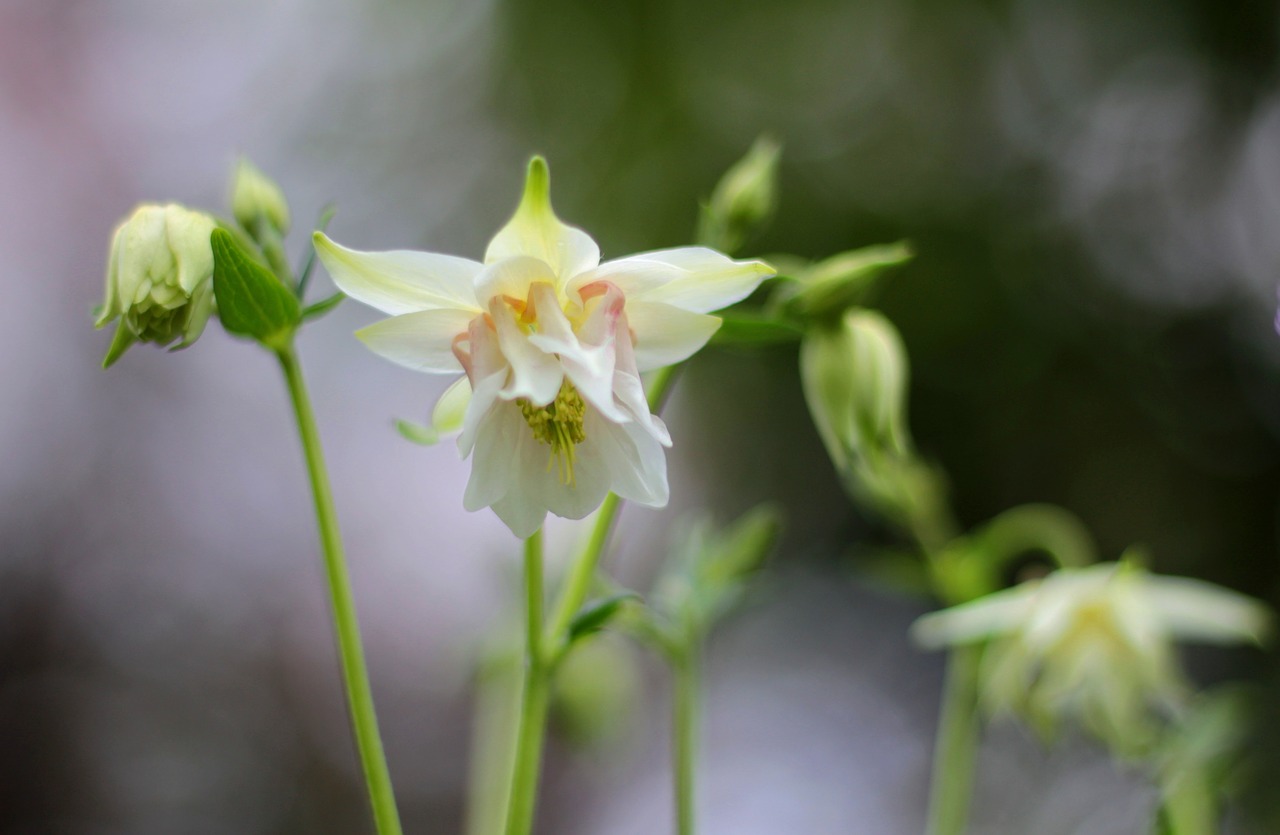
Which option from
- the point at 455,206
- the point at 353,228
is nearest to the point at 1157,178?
the point at 455,206

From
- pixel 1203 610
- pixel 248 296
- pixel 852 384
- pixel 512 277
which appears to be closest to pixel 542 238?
pixel 512 277

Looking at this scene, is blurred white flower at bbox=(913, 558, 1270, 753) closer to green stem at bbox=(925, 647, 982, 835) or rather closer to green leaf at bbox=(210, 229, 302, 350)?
green stem at bbox=(925, 647, 982, 835)

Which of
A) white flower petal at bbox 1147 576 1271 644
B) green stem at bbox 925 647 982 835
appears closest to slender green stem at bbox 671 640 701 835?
green stem at bbox 925 647 982 835

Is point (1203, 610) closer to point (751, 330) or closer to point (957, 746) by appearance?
point (957, 746)

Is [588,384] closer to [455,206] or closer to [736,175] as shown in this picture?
[736,175]

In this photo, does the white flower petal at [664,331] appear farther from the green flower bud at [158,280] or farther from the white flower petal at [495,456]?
the green flower bud at [158,280]

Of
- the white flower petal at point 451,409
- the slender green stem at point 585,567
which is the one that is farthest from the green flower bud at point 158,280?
the slender green stem at point 585,567
